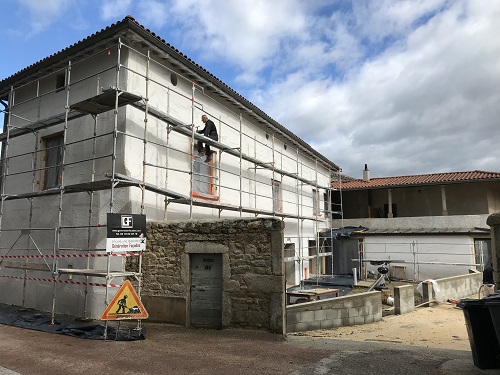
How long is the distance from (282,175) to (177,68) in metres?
7.25

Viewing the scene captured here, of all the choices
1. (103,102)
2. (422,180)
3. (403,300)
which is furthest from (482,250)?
(103,102)

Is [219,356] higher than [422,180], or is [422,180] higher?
[422,180]

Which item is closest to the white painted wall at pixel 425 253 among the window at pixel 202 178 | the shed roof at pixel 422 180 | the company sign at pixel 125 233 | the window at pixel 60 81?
the shed roof at pixel 422 180

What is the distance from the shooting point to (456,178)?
2072 centimetres

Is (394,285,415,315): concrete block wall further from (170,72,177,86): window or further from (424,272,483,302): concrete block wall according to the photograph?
(170,72,177,86): window

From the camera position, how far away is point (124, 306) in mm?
6945

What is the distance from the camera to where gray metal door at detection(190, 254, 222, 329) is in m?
8.02

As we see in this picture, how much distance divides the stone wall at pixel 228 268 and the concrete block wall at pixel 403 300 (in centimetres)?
613

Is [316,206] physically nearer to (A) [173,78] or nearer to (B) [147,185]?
(A) [173,78]

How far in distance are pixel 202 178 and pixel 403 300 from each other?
24.5ft

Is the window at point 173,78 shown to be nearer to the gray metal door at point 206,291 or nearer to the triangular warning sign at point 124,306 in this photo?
the gray metal door at point 206,291

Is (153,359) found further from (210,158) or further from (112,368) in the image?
(210,158)

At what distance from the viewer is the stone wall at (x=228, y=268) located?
744 centimetres

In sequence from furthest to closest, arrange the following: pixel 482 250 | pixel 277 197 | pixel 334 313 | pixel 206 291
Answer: pixel 482 250 → pixel 277 197 → pixel 334 313 → pixel 206 291
